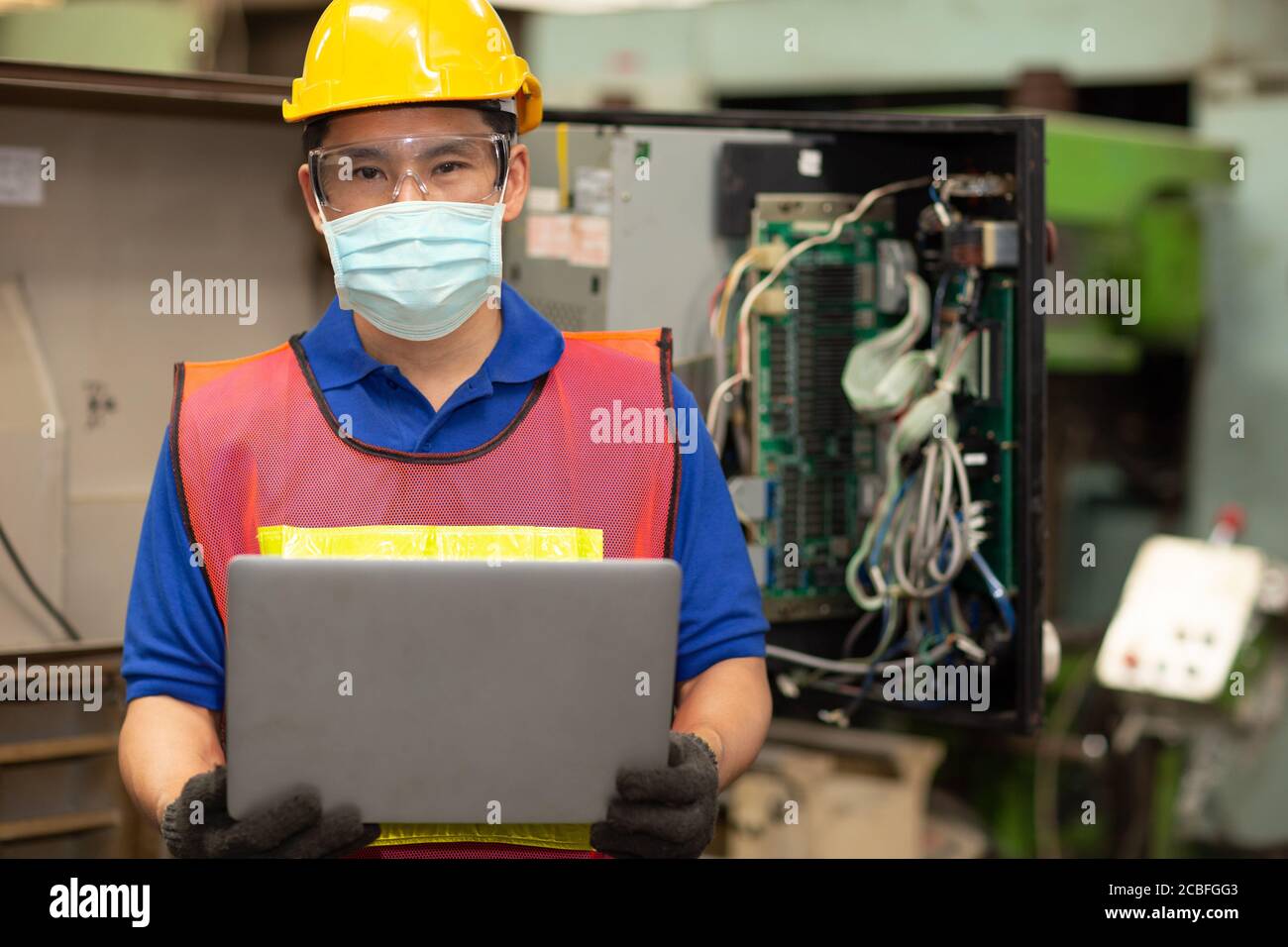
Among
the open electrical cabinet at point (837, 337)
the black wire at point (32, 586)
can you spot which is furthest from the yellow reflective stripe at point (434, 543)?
the black wire at point (32, 586)

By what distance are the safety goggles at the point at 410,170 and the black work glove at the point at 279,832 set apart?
0.80 m

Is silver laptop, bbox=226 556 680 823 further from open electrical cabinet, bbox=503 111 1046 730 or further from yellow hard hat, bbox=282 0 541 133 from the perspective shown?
open electrical cabinet, bbox=503 111 1046 730

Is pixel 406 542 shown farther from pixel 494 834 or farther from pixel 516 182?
pixel 516 182

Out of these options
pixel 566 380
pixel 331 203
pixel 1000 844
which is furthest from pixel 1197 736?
pixel 331 203

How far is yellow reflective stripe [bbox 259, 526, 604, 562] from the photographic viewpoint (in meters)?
1.90

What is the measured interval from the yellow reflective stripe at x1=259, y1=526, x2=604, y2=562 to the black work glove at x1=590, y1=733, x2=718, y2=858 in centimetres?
35

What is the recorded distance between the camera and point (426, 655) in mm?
1579

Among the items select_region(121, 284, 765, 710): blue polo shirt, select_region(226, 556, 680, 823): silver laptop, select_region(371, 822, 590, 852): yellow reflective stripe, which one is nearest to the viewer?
select_region(226, 556, 680, 823): silver laptop

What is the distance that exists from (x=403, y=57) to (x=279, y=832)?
1008 mm

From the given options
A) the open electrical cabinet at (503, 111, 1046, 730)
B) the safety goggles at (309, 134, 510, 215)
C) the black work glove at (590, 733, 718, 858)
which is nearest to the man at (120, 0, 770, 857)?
the safety goggles at (309, 134, 510, 215)

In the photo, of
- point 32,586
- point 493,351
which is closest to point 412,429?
point 493,351

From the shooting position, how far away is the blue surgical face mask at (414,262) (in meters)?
1.96

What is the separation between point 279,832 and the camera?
1.58 m

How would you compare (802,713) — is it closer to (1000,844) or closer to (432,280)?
(432,280)
